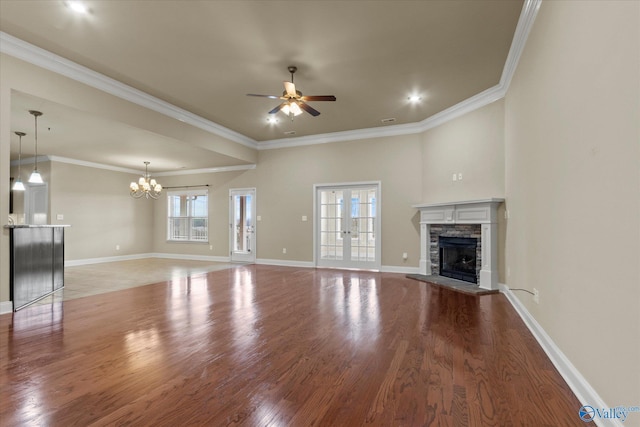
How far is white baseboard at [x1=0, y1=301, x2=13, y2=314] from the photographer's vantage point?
365 cm

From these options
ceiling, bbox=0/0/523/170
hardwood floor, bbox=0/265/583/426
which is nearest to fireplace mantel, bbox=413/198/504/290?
hardwood floor, bbox=0/265/583/426

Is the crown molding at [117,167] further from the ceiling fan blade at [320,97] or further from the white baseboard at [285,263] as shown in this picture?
the ceiling fan blade at [320,97]

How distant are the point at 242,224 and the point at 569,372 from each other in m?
7.60

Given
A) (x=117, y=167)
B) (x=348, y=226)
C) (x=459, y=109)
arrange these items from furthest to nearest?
1. (x=117, y=167)
2. (x=348, y=226)
3. (x=459, y=109)

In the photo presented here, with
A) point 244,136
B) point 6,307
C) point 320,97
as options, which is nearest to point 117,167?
point 244,136

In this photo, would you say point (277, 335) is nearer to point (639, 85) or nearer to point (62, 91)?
point (639, 85)

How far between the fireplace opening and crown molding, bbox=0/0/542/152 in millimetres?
2356

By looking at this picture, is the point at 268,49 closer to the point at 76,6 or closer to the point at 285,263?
the point at 76,6

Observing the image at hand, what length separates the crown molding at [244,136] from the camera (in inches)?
138

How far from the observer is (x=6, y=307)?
3.69 meters

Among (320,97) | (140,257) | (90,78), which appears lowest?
(140,257)

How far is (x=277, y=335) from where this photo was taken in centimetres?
294

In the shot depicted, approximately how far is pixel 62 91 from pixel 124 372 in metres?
3.94

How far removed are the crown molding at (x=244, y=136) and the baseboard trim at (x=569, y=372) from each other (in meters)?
2.98
